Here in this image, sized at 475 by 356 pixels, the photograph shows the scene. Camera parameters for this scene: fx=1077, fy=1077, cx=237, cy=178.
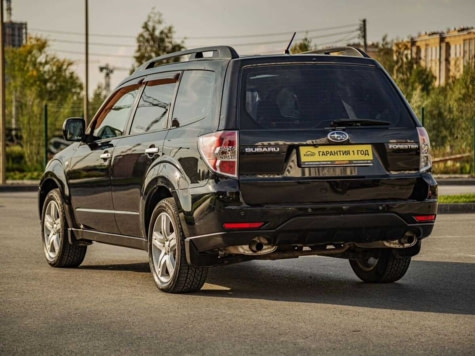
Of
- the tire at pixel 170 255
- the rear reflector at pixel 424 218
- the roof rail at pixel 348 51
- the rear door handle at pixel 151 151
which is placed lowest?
the tire at pixel 170 255

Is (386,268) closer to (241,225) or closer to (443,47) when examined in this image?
(241,225)

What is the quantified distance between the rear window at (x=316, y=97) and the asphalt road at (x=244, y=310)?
4.69 ft

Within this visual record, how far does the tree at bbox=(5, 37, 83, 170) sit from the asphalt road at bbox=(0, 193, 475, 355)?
27769 mm

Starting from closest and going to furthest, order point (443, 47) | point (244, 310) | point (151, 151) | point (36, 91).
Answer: point (244, 310)
point (151, 151)
point (36, 91)
point (443, 47)

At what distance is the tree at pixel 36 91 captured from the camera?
3919 centimetres

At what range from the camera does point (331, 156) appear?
27.3 feet

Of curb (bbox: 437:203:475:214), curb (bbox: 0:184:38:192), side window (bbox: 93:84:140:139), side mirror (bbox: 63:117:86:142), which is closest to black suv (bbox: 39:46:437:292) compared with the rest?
side window (bbox: 93:84:140:139)

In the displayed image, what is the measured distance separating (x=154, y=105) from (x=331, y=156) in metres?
2.11

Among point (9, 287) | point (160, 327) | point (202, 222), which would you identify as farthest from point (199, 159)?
point (9, 287)

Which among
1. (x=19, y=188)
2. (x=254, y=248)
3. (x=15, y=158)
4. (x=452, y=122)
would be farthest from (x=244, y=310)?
(x=15, y=158)

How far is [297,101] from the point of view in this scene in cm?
859

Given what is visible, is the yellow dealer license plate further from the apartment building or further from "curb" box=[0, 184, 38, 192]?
the apartment building

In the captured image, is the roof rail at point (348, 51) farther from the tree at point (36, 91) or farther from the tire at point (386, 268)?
the tree at point (36, 91)

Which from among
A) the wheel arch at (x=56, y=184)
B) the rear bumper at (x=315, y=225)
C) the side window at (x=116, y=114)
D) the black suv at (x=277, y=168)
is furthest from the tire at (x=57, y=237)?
the rear bumper at (x=315, y=225)
